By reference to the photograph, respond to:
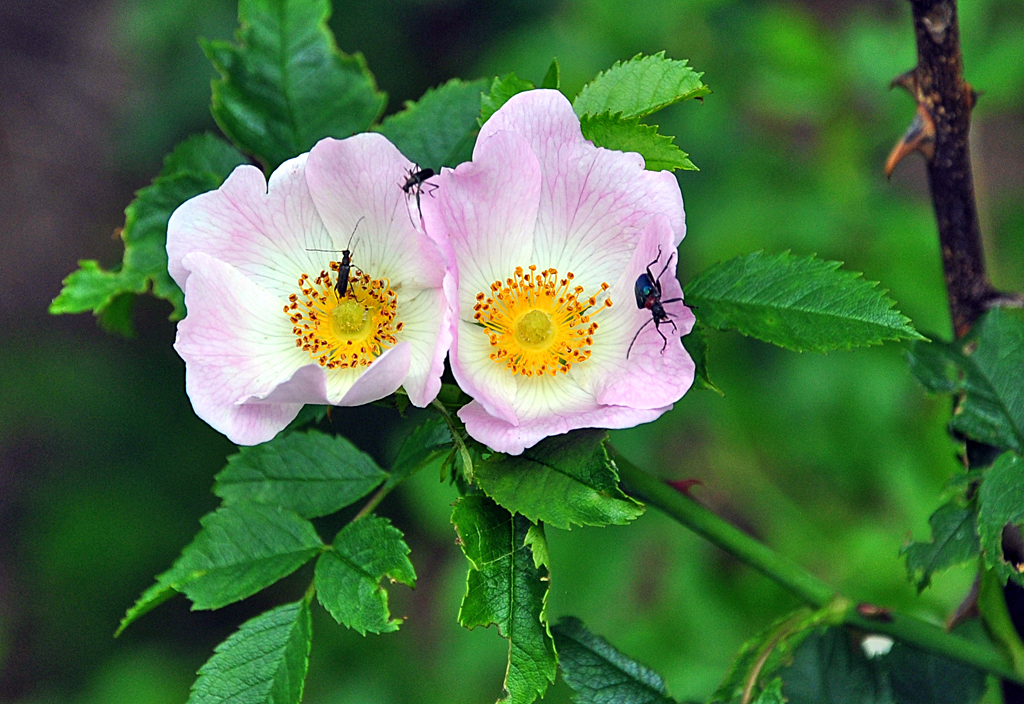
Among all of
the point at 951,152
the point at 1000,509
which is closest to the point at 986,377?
the point at 1000,509

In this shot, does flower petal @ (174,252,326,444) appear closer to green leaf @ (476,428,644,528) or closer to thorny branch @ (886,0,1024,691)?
green leaf @ (476,428,644,528)

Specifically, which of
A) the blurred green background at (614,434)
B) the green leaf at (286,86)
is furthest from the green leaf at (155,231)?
the blurred green background at (614,434)

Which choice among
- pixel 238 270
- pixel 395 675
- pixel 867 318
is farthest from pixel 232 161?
pixel 395 675

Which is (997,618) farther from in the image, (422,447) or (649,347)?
(422,447)

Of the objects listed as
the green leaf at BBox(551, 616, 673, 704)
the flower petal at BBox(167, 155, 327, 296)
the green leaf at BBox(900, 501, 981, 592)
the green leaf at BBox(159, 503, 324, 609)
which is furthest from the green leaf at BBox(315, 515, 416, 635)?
the green leaf at BBox(900, 501, 981, 592)

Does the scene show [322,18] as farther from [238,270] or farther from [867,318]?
[867,318]

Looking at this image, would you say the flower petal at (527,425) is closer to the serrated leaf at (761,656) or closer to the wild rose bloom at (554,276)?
the wild rose bloom at (554,276)
